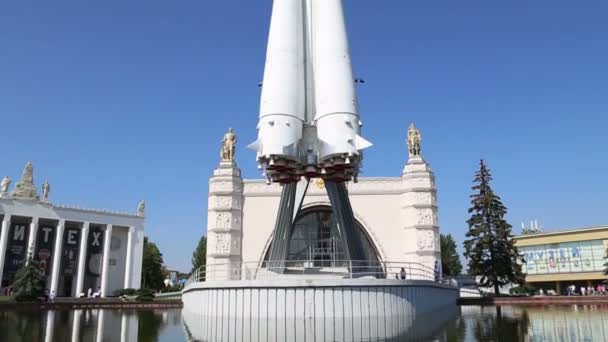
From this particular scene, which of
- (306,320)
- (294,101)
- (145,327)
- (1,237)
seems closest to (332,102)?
(294,101)

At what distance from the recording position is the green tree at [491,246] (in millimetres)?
32375

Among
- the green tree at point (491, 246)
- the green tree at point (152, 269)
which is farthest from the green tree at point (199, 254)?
the green tree at point (491, 246)

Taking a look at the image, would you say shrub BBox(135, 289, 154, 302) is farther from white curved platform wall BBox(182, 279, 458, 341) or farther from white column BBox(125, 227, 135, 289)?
white curved platform wall BBox(182, 279, 458, 341)

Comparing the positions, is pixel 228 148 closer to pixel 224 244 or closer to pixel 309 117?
pixel 224 244

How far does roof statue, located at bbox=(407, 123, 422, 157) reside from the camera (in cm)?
3747

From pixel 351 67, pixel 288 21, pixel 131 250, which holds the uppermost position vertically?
pixel 288 21

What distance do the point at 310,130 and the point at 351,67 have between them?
3.25 m

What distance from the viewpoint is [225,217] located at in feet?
118

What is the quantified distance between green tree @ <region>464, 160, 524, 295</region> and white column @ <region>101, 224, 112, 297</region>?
114 feet

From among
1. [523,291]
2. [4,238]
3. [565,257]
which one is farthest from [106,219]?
[565,257]

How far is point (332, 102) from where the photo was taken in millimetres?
19156

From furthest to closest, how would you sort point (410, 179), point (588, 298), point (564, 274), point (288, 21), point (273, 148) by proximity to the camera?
point (564, 274) < point (410, 179) < point (588, 298) < point (288, 21) < point (273, 148)

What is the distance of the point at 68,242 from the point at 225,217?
20783 millimetres

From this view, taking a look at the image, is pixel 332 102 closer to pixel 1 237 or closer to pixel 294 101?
pixel 294 101
